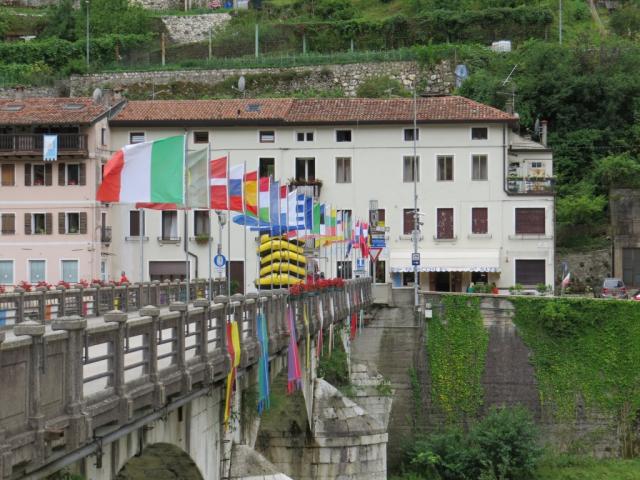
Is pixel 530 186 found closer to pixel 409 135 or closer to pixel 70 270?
pixel 409 135

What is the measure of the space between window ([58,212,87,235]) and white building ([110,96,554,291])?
2037 millimetres

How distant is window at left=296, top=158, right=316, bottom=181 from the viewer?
62906mm

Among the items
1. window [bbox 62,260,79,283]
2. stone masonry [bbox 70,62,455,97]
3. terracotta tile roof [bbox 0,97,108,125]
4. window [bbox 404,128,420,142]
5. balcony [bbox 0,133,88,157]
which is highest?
stone masonry [bbox 70,62,455,97]

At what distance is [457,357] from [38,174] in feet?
74.9

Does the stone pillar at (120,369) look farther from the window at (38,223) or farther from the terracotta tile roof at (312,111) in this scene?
the terracotta tile roof at (312,111)

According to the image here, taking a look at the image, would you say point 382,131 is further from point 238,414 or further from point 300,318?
point 238,414

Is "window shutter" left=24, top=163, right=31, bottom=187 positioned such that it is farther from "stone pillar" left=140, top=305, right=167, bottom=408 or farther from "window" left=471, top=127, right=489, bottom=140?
"stone pillar" left=140, top=305, right=167, bottom=408

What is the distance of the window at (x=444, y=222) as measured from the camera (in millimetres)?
61531

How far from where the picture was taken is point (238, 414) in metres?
21.9

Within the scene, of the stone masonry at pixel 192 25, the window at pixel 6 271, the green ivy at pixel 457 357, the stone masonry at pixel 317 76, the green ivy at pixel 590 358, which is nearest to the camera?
the green ivy at pixel 590 358

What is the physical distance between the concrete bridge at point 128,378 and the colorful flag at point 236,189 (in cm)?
223

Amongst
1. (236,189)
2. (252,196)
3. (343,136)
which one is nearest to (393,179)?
(343,136)

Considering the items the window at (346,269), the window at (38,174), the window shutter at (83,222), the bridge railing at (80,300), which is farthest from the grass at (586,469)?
the window at (38,174)

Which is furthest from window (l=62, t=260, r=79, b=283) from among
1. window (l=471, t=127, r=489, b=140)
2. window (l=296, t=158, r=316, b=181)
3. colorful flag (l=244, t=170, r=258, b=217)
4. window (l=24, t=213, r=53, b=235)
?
colorful flag (l=244, t=170, r=258, b=217)
